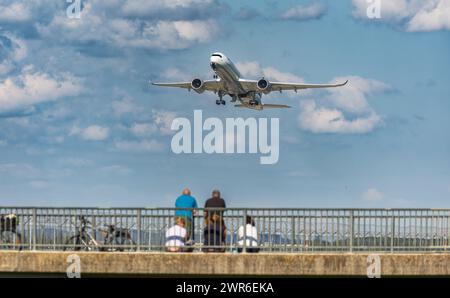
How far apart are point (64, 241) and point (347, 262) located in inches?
202

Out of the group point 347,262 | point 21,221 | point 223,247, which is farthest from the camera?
point 21,221

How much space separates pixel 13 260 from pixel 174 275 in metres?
2.69

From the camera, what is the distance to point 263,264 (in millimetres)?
15109

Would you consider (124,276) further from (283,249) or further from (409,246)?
(409,246)

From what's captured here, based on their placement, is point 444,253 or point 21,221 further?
point 21,221

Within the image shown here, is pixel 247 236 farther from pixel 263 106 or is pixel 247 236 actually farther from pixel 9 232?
pixel 263 106

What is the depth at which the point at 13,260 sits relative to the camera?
15.7 m

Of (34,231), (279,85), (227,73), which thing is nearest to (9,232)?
(34,231)

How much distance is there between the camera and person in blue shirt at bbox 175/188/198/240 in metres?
16.5

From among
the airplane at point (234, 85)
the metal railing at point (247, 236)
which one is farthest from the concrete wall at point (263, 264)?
the airplane at point (234, 85)

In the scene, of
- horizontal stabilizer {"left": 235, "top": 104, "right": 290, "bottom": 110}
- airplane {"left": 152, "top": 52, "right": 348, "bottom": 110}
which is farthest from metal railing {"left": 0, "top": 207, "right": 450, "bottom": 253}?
horizontal stabilizer {"left": 235, "top": 104, "right": 290, "bottom": 110}

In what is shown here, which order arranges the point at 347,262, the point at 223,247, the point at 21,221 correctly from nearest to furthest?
the point at 347,262 < the point at 223,247 < the point at 21,221
